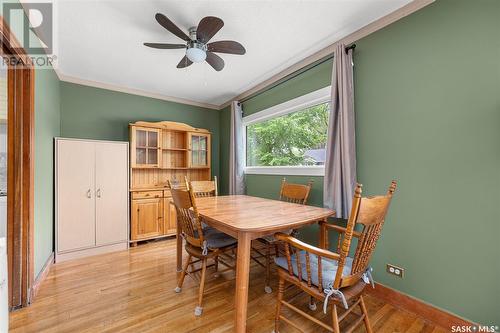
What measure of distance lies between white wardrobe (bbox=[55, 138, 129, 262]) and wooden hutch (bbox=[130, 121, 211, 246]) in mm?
182

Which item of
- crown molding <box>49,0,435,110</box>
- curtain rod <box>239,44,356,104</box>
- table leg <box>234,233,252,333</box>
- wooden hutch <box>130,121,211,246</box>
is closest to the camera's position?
table leg <box>234,233,252,333</box>

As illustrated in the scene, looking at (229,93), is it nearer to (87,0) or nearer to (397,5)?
(87,0)

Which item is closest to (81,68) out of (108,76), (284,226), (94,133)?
(108,76)

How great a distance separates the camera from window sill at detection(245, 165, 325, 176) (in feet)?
8.76

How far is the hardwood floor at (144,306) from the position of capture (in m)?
1.63

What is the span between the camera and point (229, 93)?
157 inches

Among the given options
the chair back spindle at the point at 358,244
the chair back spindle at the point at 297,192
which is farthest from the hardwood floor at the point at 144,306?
the chair back spindle at the point at 297,192

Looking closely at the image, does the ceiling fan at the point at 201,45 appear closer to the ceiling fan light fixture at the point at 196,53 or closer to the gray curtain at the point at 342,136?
the ceiling fan light fixture at the point at 196,53

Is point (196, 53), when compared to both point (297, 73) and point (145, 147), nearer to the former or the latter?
point (297, 73)

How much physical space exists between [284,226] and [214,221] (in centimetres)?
52

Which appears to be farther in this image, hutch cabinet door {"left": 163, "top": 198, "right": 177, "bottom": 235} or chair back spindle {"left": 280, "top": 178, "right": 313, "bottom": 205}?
hutch cabinet door {"left": 163, "top": 198, "right": 177, "bottom": 235}

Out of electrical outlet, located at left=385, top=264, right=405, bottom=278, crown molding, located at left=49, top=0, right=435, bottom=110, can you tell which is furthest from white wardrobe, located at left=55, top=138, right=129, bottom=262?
electrical outlet, located at left=385, top=264, right=405, bottom=278

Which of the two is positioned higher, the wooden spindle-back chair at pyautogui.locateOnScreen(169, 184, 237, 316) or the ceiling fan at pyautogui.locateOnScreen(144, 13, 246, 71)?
the ceiling fan at pyautogui.locateOnScreen(144, 13, 246, 71)

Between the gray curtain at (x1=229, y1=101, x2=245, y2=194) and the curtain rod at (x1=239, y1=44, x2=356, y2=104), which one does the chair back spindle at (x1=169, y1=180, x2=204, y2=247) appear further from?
the curtain rod at (x1=239, y1=44, x2=356, y2=104)
